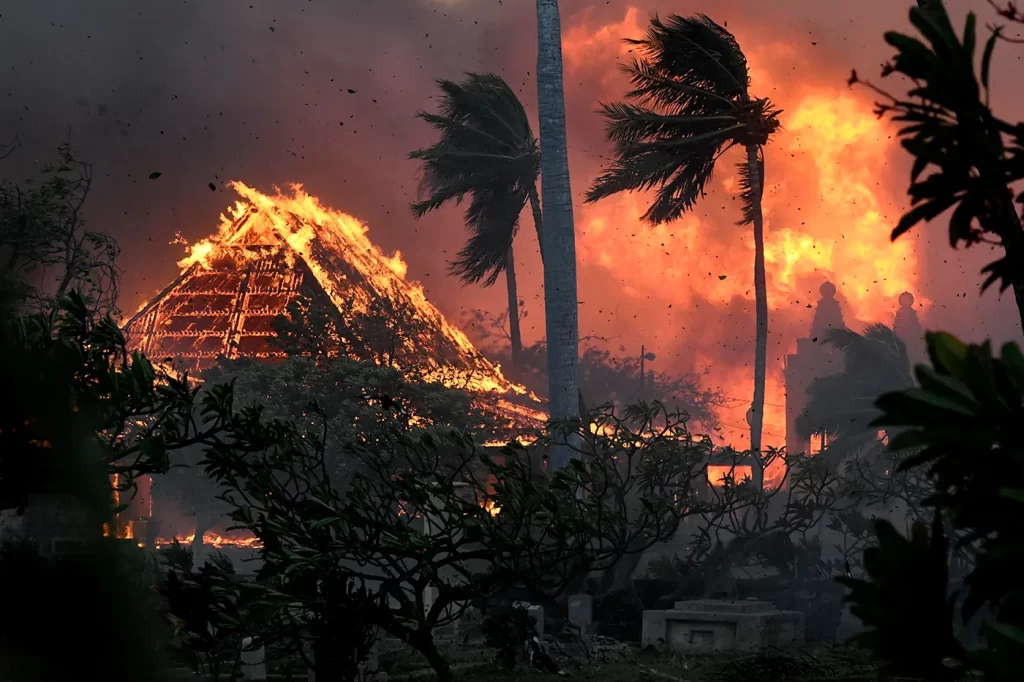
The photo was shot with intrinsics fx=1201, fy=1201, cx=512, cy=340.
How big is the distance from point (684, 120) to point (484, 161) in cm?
923

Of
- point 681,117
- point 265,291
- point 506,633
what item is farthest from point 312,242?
point 506,633

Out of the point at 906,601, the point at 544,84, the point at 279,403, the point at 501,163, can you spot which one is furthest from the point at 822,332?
the point at 906,601

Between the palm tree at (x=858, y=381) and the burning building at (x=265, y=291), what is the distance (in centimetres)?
907

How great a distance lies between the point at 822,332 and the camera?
6250 cm

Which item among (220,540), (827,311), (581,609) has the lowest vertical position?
(581,609)

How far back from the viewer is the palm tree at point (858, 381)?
37.0 metres

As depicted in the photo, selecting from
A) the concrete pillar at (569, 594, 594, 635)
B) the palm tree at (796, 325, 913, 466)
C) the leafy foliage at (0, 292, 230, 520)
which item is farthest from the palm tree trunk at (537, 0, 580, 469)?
the palm tree at (796, 325, 913, 466)

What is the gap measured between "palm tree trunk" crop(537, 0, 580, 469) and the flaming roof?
14.9 metres

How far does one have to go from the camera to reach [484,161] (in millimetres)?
33906

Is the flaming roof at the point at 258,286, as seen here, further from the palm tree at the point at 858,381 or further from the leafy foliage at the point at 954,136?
the leafy foliage at the point at 954,136

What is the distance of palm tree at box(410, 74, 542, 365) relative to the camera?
32.6 metres

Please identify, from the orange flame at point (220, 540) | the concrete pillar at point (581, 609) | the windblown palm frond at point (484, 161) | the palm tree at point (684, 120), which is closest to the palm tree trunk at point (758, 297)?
the palm tree at point (684, 120)

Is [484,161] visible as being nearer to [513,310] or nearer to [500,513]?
[513,310]

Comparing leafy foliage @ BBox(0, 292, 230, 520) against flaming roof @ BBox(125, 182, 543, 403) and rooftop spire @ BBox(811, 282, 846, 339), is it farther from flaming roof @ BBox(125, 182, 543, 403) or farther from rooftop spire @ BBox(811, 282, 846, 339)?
rooftop spire @ BBox(811, 282, 846, 339)
